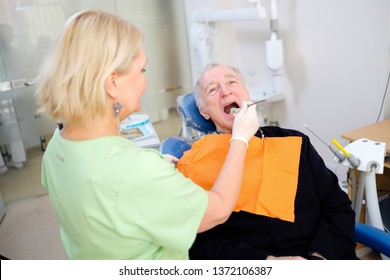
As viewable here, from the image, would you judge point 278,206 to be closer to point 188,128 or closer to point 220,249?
point 220,249

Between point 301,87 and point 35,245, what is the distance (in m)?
2.19

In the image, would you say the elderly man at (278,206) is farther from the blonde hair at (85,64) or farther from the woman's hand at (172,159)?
the blonde hair at (85,64)

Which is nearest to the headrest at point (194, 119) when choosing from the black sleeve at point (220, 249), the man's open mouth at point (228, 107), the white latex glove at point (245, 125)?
the man's open mouth at point (228, 107)

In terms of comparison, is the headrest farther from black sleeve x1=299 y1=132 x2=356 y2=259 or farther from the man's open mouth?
black sleeve x1=299 y1=132 x2=356 y2=259

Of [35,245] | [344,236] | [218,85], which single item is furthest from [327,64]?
[35,245]

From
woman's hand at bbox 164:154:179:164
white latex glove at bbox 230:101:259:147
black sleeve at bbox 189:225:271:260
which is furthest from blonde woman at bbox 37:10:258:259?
woman's hand at bbox 164:154:179:164

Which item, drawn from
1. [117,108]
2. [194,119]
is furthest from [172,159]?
[117,108]

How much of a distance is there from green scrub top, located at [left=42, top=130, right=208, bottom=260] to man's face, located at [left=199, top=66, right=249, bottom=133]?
647 millimetres

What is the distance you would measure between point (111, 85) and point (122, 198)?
27 cm

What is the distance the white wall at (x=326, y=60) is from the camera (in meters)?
2.21

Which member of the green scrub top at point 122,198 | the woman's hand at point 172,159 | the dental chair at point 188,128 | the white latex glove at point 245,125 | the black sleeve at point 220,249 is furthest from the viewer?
the dental chair at point 188,128

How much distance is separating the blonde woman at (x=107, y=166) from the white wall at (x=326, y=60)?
176 centimetres
